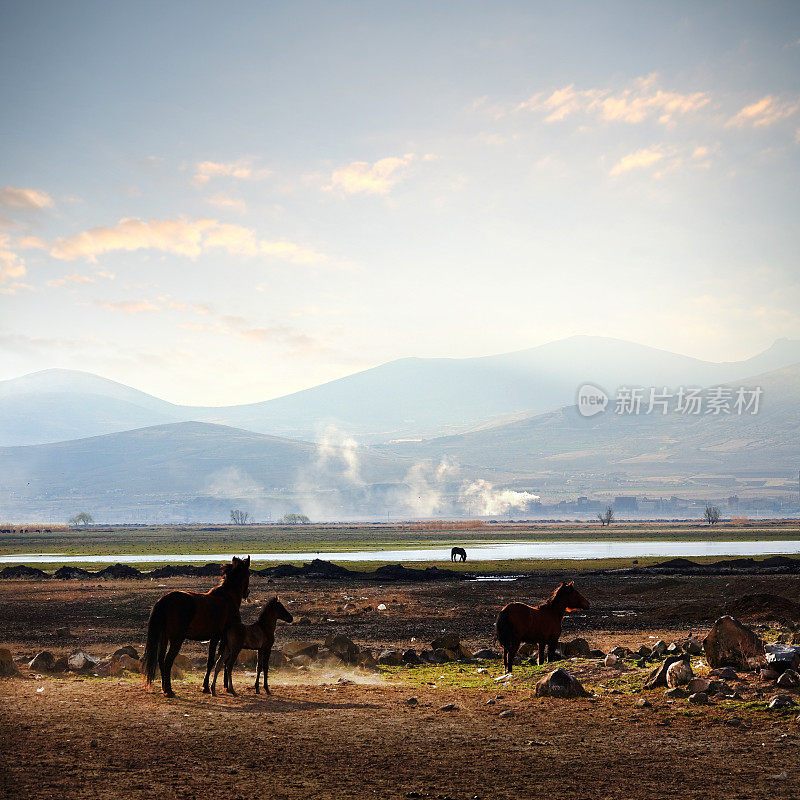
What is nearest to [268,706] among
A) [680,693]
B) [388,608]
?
[680,693]

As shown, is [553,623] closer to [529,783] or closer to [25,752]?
[529,783]

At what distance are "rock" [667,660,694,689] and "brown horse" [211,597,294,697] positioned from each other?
23.5 ft

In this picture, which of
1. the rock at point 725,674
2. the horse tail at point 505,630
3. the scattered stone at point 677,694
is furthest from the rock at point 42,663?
the rock at point 725,674

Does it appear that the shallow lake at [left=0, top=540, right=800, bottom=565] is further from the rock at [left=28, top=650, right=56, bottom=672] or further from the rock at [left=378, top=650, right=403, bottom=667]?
the rock at [left=28, top=650, right=56, bottom=672]

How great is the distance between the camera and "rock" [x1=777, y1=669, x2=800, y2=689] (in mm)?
15469

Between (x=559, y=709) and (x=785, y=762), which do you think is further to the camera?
(x=559, y=709)

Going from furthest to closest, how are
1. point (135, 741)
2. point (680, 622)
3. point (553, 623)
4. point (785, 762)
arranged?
point (680, 622) → point (553, 623) → point (135, 741) → point (785, 762)

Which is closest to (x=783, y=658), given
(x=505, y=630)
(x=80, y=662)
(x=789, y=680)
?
(x=789, y=680)

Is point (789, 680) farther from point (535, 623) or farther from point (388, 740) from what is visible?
Answer: point (388, 740)

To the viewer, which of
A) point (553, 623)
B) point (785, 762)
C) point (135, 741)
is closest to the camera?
point (785, 762)

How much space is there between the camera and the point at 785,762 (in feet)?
38.8

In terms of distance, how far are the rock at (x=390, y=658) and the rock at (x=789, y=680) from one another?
9.29m

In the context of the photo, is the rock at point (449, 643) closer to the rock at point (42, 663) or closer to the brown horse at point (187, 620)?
the brown horse at point (187, 620)

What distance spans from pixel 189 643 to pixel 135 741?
13136mm
